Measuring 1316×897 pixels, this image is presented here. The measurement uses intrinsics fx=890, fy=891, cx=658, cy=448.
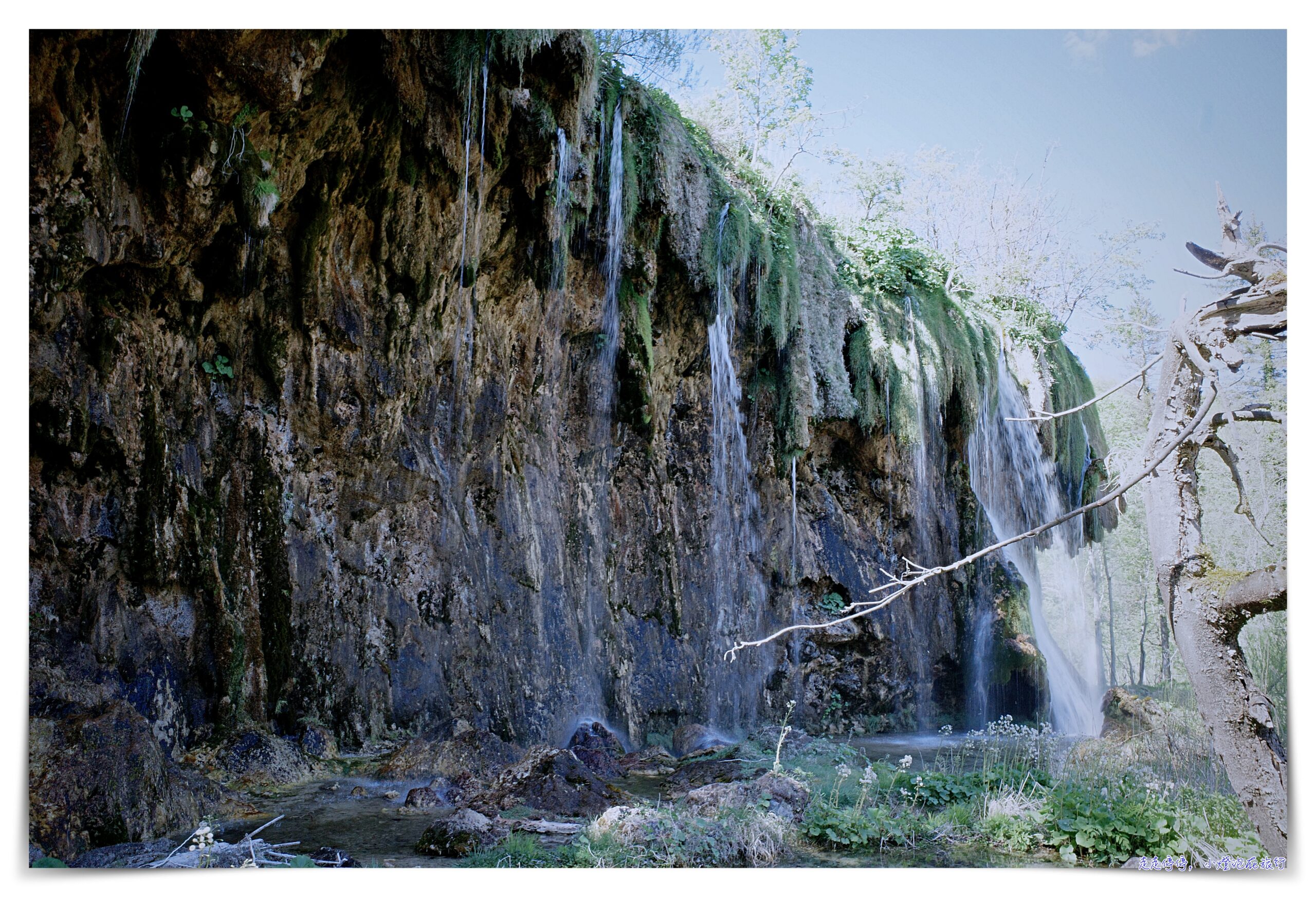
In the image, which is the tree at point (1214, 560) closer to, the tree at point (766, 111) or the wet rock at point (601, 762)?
the wet rock at point (601, 762)

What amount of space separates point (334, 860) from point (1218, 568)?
400 cm

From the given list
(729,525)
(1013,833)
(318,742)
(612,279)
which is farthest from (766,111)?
(1013,833)

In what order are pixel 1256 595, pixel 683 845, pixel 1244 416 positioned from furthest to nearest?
Answer: pixel 683 845 < pixel 1244 416 < pixel 1256 595

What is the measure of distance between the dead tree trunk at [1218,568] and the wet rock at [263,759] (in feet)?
16.7

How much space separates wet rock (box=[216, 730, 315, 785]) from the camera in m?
5.52

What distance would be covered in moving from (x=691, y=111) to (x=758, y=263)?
3228 mm

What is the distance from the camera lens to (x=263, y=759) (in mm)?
5648

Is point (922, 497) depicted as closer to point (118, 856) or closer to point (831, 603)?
point (831, 603)

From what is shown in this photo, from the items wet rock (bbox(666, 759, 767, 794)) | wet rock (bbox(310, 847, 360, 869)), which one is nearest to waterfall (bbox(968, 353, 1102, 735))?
wet rock (bbox(666, 759, 767, 794))

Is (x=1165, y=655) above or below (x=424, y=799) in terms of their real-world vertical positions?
above

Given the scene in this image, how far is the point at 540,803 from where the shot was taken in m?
4.88

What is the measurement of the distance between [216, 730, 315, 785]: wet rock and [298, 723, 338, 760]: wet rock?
10 centimetres

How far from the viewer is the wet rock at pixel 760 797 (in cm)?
463

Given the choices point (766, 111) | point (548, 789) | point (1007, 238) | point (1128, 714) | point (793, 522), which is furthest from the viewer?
point (1007, 238)
